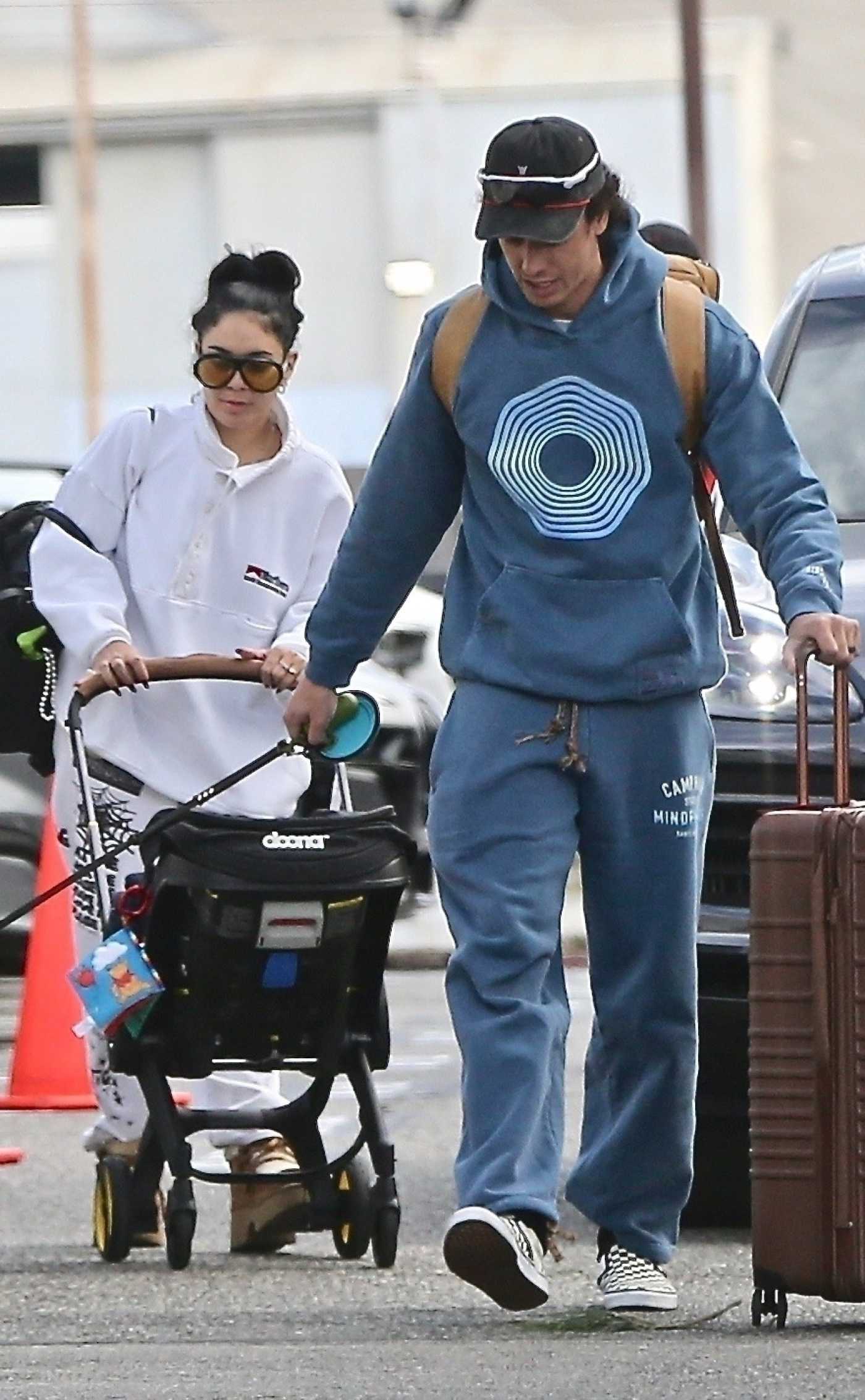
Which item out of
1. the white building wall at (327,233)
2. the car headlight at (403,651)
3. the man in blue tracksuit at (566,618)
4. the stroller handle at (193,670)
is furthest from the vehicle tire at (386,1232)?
the white building wall at (327,233)

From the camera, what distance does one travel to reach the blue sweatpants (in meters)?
5.10

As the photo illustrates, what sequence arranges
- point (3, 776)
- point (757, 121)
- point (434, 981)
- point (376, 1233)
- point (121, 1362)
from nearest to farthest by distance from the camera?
point (121, 1362)
point (376, 1233)
point (3, 776)
point (434, 981)
point (757, 121)

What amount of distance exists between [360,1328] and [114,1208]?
1.01 metres

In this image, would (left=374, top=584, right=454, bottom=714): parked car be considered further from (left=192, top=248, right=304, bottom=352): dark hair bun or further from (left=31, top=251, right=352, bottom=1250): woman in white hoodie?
(left=192, top=248, right=304, bottom=352): dark hair bun

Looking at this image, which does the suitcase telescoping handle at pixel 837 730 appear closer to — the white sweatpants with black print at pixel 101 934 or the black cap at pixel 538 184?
the black cap at pixel 538 184

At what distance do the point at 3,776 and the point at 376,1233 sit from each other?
5.06m

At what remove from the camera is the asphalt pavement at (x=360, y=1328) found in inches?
172

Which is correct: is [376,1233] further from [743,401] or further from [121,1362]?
[743,401]

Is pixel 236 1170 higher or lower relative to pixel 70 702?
lower

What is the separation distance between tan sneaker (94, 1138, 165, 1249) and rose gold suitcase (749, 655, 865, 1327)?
1.72m

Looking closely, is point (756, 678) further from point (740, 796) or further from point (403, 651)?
point (403, 651)

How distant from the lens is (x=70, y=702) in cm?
625

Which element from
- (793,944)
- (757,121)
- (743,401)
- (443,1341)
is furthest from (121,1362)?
(757,121)

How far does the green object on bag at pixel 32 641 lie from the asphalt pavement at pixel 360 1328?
1129 mm
